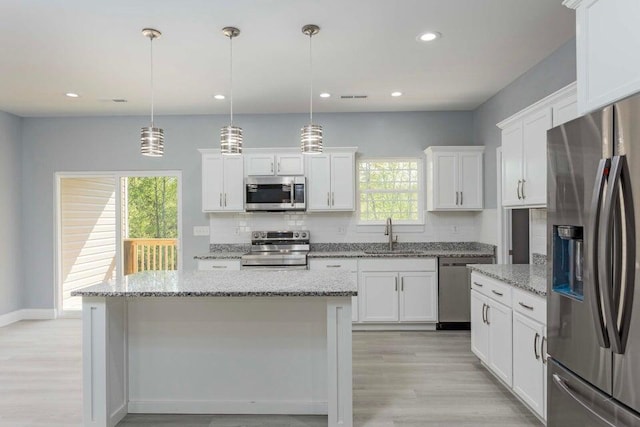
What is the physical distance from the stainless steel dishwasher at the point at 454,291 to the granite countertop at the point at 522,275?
1.13m

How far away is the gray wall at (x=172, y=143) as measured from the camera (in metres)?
5.18

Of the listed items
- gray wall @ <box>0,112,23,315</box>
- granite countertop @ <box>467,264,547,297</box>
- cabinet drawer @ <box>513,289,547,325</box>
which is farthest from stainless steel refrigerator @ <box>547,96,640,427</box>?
gray wall @ <box>0,112,23,315</box>

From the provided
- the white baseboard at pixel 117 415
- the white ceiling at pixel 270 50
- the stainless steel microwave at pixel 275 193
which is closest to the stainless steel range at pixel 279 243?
the stainless steel microwave at pixel 275 193

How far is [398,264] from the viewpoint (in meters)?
4.55

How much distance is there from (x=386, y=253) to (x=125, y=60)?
3.41 m

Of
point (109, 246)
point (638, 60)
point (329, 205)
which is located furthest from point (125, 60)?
point (638, 60)

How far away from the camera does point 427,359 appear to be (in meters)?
3.66

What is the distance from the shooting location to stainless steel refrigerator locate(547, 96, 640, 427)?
4.66 ft

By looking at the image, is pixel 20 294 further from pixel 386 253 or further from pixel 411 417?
pixel 411 417

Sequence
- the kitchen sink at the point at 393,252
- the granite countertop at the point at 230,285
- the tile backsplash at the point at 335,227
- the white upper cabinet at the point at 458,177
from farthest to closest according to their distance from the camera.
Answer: the tile backsplash at the point at 335,227, the white upper cabinet at the point at 458,177, the kitchen sink at the point at 393,252, the granite countertop at the point at 230,285

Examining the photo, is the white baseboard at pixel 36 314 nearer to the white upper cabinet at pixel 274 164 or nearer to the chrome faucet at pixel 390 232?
the white upper cabinet at pixel 274 164

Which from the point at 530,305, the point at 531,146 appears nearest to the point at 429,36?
the point at 531,146

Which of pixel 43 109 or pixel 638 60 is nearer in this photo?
pixel 638 60

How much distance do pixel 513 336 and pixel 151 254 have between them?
456 cm
